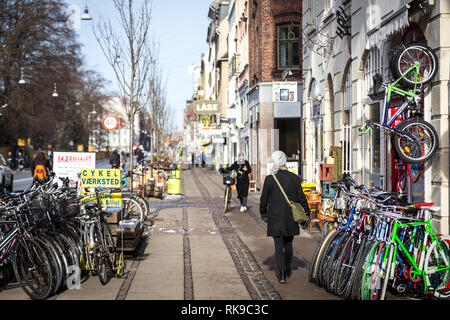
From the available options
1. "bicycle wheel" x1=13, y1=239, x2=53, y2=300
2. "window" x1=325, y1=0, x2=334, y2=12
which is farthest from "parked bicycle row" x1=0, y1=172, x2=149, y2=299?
"window" x1=325, y1=0, x2=334, y2=12

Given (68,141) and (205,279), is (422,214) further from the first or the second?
(68,141)

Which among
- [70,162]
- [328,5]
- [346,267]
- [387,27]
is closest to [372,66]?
[387,27]

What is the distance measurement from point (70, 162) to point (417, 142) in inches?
326

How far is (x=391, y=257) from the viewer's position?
7.05m

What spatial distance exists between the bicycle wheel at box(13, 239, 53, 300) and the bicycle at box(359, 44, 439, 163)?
18.2 feet

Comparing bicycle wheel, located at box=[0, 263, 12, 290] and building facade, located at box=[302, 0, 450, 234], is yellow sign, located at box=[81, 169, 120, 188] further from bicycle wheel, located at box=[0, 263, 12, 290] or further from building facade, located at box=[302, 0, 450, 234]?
building facade, located at box=[302, 0, 450, 234]

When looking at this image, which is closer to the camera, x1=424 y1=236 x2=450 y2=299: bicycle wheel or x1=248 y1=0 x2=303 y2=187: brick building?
x1=424 y1=236 x2=450 y2=299: bicycle wheel

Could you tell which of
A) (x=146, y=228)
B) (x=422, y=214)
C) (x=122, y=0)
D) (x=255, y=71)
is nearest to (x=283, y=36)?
(x=255, y=71)

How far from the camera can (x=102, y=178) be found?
12.4 meters

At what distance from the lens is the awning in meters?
10.9

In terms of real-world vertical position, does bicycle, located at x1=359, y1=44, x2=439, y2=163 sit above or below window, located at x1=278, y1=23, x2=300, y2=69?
below

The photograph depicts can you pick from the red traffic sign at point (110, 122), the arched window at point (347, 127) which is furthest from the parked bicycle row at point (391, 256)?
the red traffic sign at point (110, 122)

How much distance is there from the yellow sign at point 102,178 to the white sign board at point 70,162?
111 inches

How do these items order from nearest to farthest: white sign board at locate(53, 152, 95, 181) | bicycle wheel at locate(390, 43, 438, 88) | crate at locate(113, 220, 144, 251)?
bicycle wheel at locate(390, 43, 438, 88) → crate at locate(113, 220, 144, 251) → white sign board at locate(53, 152, 95, 181)
